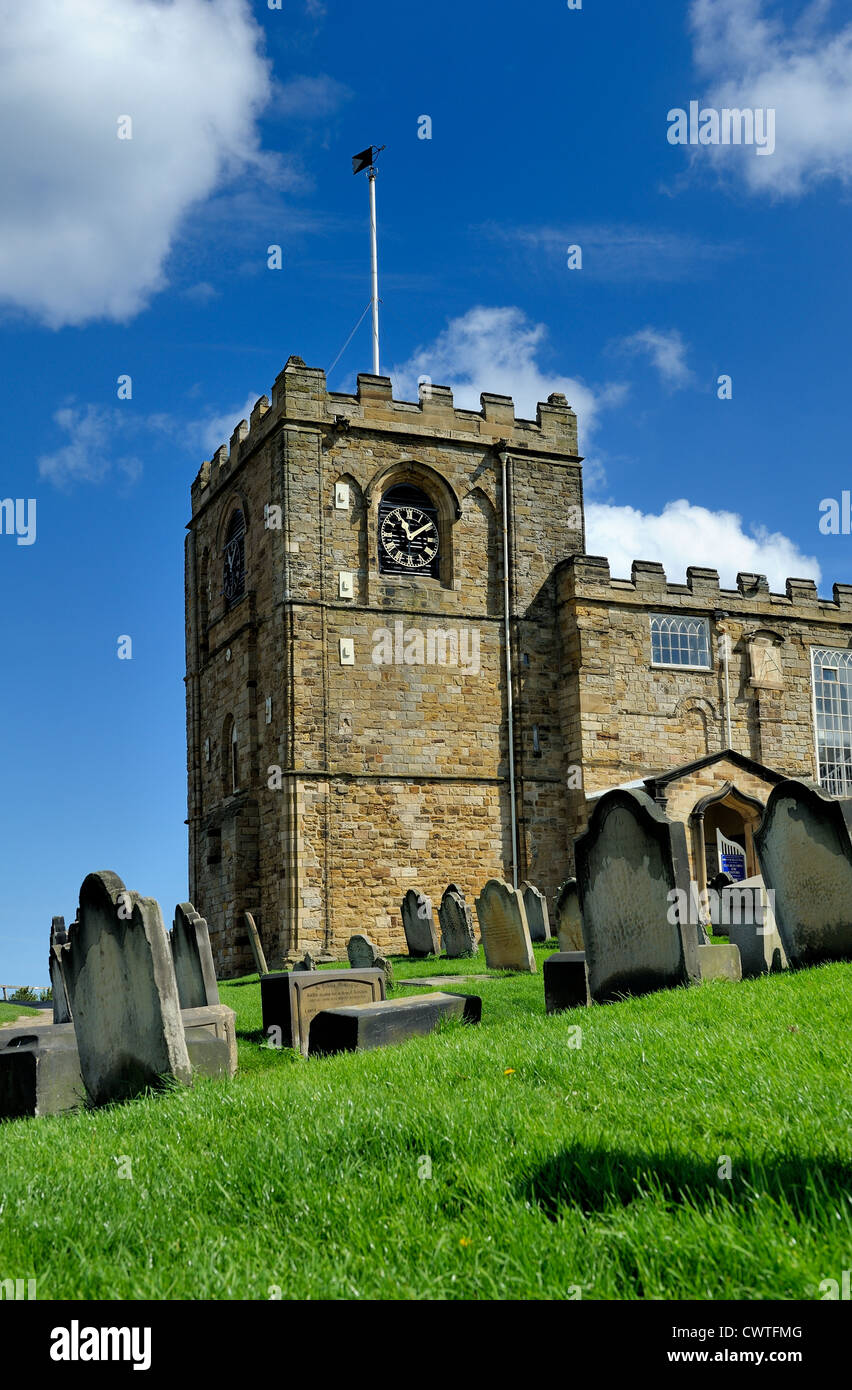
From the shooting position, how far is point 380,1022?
8.25 meters

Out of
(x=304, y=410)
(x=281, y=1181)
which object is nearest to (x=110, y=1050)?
(x=281, y=1181)

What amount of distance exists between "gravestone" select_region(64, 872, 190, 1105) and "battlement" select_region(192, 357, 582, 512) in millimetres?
20788

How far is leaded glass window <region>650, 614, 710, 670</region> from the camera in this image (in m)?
28.8

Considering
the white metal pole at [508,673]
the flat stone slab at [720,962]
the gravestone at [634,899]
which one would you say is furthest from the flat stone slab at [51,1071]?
the white metal pole at [508,673]

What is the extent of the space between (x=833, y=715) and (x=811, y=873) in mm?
22612

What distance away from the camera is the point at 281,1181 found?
13.7 feet

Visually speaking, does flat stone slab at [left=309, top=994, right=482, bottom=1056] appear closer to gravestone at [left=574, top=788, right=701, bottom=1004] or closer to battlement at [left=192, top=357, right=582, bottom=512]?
gravestone at [left=574, top=788, right=701, bottom=1004]

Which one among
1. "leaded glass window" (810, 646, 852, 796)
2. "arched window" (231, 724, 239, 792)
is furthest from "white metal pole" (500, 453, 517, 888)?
"leaded glass window" (810, 646, 852, 796)

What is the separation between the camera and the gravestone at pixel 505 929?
15227 mm

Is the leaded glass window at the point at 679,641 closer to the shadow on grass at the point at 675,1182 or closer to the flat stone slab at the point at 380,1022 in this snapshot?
the flat stone slab at the point at 380,1022

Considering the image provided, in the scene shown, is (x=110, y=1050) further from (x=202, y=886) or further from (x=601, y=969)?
(x=202, y=886)

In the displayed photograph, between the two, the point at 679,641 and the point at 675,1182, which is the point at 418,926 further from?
the point at 675,1182

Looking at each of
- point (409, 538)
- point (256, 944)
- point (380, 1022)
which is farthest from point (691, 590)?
point (380, 1022)
